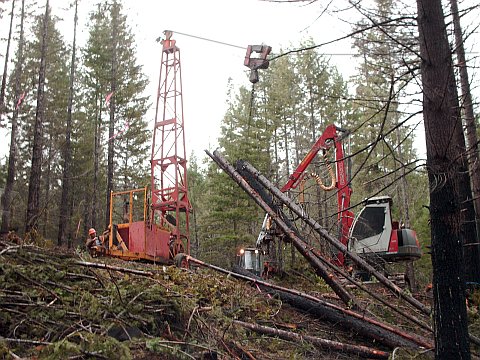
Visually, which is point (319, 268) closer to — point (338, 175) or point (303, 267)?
point (338, 175)

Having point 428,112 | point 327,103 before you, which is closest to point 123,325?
point 428,112

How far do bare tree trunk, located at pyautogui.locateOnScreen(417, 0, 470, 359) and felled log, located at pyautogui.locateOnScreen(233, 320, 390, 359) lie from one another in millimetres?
1917

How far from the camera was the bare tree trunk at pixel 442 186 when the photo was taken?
12.4 ft

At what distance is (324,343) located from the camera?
5.77 meters

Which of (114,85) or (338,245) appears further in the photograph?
(114,85)

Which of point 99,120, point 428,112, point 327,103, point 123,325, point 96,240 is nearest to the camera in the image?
point 123,325

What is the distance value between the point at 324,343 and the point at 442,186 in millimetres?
2894

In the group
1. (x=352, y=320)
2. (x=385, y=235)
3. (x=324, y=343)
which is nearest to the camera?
(x=324, y=343)

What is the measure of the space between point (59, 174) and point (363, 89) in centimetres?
2234

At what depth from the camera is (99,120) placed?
28.1 m

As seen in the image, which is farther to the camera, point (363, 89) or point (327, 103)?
point (327, 103)

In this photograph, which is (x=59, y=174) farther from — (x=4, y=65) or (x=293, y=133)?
(x=293, y=133)

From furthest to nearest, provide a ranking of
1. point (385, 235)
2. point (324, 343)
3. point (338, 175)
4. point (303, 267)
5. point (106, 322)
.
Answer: point (303, 267)
point (385, 235)
point (338, 175)
point (324, 343)
point (106, 322)

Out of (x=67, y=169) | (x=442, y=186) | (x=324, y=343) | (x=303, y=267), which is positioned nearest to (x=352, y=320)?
(x=324, y=343)
